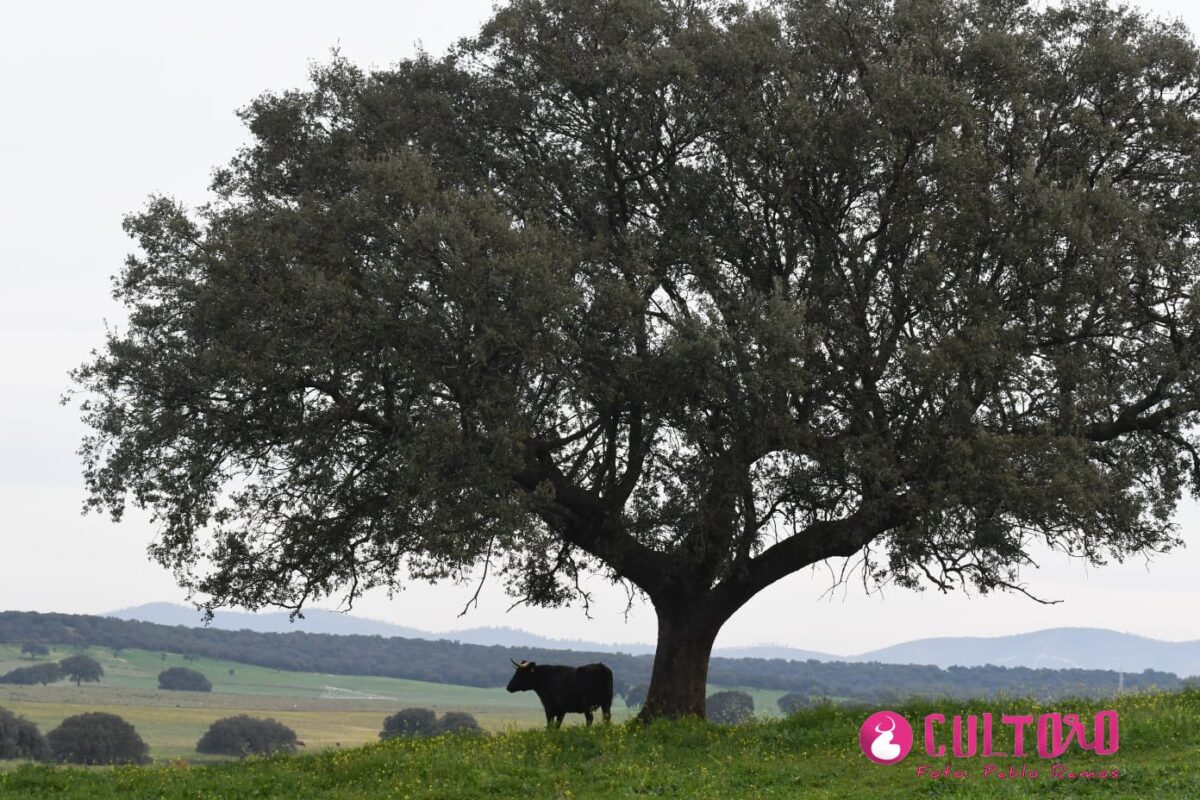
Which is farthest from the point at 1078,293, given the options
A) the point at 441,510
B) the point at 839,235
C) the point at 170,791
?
the point at 170,791

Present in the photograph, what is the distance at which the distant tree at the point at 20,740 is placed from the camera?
247 feet

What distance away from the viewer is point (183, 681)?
166625mm

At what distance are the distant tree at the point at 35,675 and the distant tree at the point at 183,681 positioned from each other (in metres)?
13.1

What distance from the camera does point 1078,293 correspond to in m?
26.6

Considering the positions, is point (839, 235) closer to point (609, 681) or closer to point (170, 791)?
point (609, 681)

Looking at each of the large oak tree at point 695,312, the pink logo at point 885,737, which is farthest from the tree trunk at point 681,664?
the pink logo at point 885,737

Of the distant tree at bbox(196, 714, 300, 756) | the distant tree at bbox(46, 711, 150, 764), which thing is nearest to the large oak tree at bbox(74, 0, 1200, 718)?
the distant tree at bbox(46, 711, 150, 764)

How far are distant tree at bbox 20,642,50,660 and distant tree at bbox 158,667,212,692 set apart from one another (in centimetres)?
2311

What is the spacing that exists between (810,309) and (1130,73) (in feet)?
32.0

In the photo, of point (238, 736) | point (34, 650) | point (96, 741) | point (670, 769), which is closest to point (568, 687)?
point (670, 769)

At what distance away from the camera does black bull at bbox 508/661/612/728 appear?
31.8m

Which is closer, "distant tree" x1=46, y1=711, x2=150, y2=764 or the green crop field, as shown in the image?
"distant tree" x1=46, y1=711, x2=150, y2=764

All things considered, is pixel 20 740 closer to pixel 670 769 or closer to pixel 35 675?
pixel 670 769

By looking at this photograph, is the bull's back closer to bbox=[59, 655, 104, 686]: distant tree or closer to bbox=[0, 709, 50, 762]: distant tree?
bbox=[0, 709, 50, 762]: distant tree
